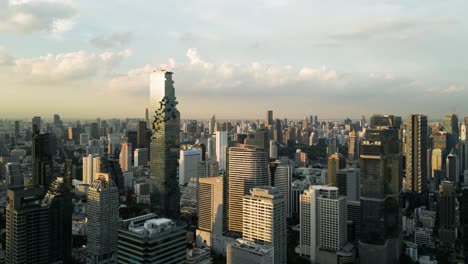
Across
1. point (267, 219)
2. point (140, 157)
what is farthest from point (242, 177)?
point (140, 157)

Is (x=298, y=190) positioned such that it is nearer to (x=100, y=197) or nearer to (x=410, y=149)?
(x=410, y=149)

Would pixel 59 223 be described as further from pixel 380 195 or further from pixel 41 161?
pixel 380 195

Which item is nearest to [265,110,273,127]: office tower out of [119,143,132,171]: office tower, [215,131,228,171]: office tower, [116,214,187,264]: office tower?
[215,131,228,171]: office tower

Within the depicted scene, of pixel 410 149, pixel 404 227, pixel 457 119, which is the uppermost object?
pixel 457 119

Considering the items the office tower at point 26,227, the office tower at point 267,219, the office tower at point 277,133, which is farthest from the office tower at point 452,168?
the office tower at point 26,227

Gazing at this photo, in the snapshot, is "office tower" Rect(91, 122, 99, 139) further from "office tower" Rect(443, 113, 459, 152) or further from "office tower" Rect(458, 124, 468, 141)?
"office tower" Rect(458, 124, 468, 141)

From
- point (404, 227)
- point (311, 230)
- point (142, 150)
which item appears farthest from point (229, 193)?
point (142, 150)
